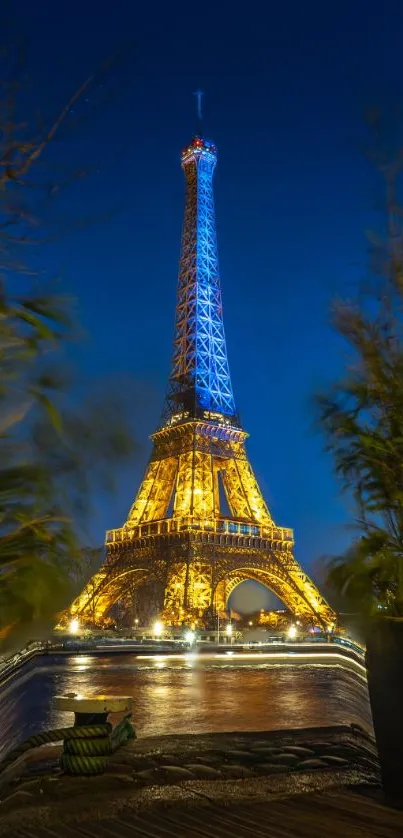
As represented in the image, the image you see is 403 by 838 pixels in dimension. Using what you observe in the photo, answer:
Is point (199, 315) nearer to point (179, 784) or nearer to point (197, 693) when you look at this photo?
point (197, 693)

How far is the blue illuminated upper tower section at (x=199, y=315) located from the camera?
5172 cm

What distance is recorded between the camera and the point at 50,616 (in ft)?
12.8

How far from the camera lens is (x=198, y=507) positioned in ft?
145

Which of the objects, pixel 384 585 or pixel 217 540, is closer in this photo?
pixel 384 585

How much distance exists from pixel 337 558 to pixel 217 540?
38814mm

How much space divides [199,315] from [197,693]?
1705 inches

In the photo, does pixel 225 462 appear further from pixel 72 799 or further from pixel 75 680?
pixel 72 799

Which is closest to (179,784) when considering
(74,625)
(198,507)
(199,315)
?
(198,507)

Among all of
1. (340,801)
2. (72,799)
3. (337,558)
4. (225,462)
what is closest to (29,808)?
(72,799)

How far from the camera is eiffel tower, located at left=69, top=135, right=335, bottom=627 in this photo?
4219 centimetres

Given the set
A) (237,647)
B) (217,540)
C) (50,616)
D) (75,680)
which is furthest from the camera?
(217,540)

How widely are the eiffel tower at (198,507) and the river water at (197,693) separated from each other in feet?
52.9

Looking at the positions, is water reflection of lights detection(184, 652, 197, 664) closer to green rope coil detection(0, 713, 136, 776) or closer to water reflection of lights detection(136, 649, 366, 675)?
water reflection of lights detection(136, 649, 366, 675)

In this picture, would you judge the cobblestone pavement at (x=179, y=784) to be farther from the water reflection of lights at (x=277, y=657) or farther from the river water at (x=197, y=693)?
the water reflection of lights at (x=277, y=657)
